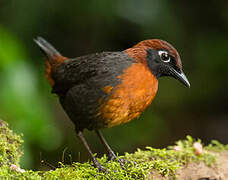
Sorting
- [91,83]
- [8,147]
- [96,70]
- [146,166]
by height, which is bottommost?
[146,166]

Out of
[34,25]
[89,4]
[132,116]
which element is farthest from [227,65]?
[132,116]

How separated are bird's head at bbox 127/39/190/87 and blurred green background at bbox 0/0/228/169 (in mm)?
2032

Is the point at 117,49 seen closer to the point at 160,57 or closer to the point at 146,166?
the point at 160,57

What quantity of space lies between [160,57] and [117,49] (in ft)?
11.3

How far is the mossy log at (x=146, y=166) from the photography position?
3.11 m

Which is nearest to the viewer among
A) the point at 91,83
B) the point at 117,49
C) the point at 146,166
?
the point at 146,166

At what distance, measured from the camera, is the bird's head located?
3.89 metres

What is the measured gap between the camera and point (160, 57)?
3928 mm

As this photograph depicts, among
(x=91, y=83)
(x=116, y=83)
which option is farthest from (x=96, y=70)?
(x=116, y=83)

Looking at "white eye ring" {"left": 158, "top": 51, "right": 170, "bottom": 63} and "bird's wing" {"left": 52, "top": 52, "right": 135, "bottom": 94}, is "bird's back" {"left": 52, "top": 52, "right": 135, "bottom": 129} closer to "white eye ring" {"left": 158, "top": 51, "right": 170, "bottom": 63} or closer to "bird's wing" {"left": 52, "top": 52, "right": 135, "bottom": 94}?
"bird's wing" {"left": 52, "top": 52, "right": 135, "bottom": 94}

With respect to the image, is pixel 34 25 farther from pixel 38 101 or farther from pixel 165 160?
pixel 165 160

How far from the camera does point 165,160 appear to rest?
3857mm

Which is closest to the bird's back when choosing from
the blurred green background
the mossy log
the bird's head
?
the bird's head

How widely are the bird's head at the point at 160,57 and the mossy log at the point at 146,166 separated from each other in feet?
2.69
